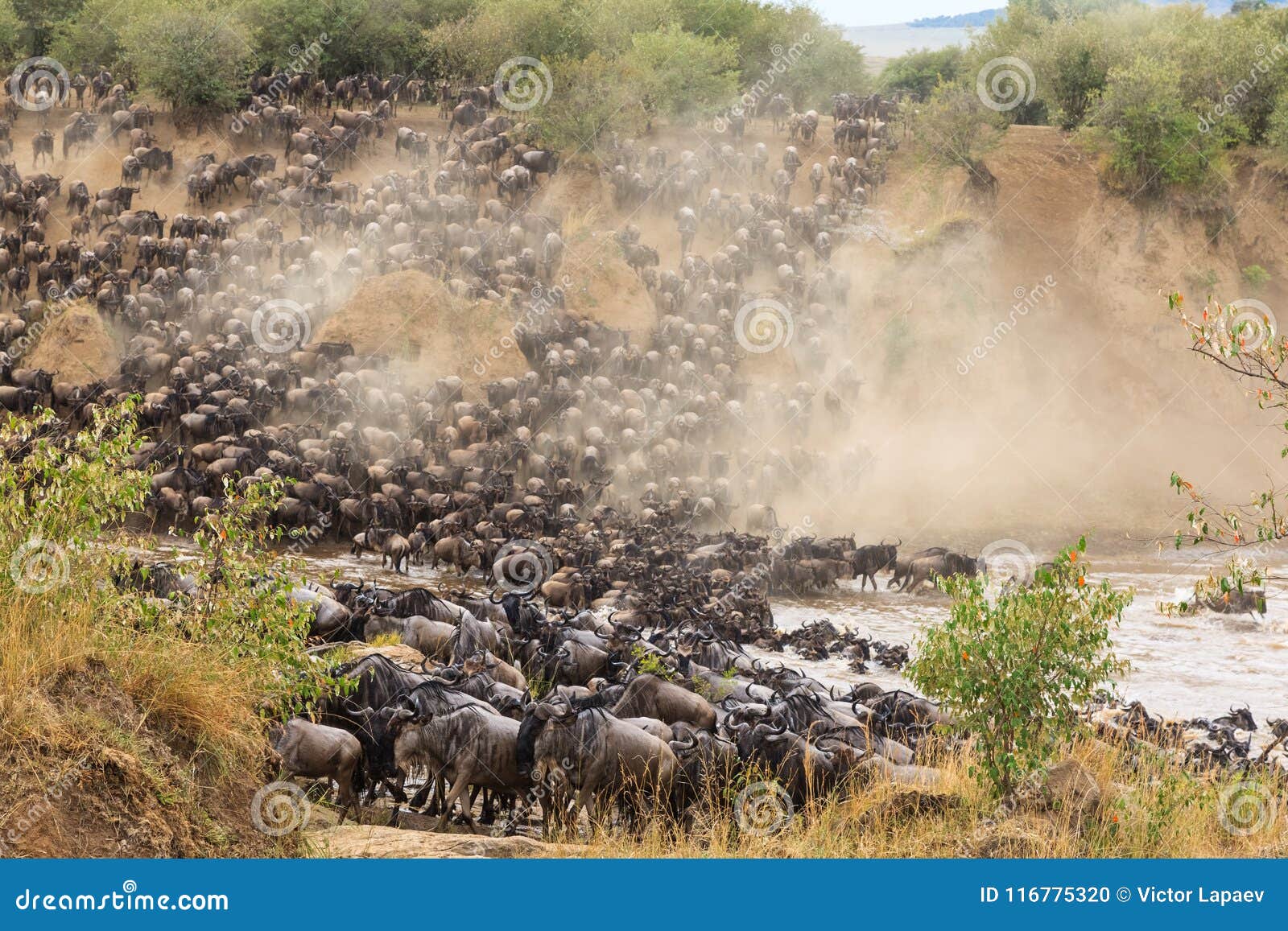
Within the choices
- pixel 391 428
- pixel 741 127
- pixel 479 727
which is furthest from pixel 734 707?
pixel 741 127

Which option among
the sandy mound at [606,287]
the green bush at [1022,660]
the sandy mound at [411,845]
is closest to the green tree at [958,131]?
the sandy mound at [606,287]

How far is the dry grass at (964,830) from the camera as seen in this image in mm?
10000

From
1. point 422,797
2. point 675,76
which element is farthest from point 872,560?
point 675,76

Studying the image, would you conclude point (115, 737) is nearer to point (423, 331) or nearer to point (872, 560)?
point (872, 560)

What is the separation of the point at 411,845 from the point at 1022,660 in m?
5.14

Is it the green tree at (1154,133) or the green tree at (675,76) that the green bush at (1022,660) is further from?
the green tree at (1154,133)

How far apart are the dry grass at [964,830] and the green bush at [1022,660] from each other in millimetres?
527

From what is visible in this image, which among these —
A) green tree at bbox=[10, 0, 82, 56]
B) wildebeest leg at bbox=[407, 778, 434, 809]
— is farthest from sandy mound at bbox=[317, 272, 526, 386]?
green tree at bbox=[10, 0, 82, 56]

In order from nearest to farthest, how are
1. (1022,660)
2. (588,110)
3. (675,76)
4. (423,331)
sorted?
1. (1022,660)
2. (423,331)
3. (588,110)
4. (675,76)

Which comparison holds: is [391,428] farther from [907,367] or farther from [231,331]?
[907,367]

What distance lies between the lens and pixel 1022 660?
10.5 m

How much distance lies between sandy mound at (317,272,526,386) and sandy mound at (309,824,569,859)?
2386cm

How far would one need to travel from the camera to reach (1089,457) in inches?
1522

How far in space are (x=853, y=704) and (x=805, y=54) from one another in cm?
4311
